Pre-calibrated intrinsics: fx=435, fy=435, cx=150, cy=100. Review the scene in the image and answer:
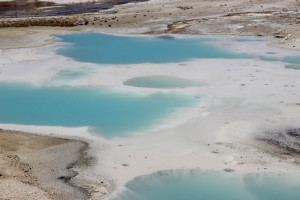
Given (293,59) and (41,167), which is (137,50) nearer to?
→ (293,59)

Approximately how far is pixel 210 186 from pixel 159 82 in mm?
8177

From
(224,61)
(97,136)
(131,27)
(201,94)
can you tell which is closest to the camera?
(97,136)

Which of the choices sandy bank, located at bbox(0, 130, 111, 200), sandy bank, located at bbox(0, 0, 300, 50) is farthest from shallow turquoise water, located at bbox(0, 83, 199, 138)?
sandy bank, located at bbox(0, 0, 300, 50)

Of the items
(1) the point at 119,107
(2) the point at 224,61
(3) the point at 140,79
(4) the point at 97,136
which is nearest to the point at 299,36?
(2) the point at 224,61

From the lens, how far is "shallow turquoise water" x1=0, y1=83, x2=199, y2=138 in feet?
41.4

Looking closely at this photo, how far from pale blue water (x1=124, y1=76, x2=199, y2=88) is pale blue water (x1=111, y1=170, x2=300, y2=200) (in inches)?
272

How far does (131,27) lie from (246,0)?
17253mm

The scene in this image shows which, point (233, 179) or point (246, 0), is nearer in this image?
point (233, 179)

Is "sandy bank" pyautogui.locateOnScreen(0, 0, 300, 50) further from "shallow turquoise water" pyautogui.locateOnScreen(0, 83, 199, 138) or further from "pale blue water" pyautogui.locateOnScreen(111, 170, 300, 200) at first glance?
"pale blue water" pyautogui.locateOnScreen(111, 170, 300, 200)

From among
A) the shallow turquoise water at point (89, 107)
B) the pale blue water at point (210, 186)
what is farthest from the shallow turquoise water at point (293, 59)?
the pale blue water at point (210, 186)

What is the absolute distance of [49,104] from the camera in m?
14.6

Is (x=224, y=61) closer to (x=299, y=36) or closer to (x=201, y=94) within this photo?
(x=201, y=94)

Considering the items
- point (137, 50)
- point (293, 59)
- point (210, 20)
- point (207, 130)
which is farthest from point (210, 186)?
point (210, 20)

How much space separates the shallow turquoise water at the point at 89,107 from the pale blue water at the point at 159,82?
3.83 ft
